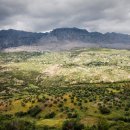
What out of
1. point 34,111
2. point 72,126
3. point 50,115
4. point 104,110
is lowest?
point 34,111

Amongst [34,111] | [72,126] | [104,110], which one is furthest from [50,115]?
[72,126]

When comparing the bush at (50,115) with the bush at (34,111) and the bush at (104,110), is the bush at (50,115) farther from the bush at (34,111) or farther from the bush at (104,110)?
the bush at (104,110)

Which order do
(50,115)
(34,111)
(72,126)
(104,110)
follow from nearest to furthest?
(72,126)
(104,110)
(50,115)
(34,111)

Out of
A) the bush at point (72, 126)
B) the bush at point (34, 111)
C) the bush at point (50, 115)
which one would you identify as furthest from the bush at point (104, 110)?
the bush at point (72, 126)

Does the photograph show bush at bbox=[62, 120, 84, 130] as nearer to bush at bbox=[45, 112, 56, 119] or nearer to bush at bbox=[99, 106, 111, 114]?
bush at bbox=[99, 106, 111, 114]

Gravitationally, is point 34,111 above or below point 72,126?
below

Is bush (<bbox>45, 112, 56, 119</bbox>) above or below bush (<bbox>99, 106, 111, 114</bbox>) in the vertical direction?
below

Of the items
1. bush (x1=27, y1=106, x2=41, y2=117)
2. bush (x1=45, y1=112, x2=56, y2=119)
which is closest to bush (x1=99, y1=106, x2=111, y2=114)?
bush (x1=45, y1=112, x2=56, y2=119)

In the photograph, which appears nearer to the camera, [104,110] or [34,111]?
[104,110]

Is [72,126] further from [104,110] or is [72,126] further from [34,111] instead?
[34,111]

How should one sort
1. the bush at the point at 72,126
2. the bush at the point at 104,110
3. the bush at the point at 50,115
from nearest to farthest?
the bush at the point at 72,126
the bush at the point at 104,110
the bush at the point at 50,115

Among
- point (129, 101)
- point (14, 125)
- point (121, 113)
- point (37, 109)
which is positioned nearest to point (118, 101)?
point (129, 101)
